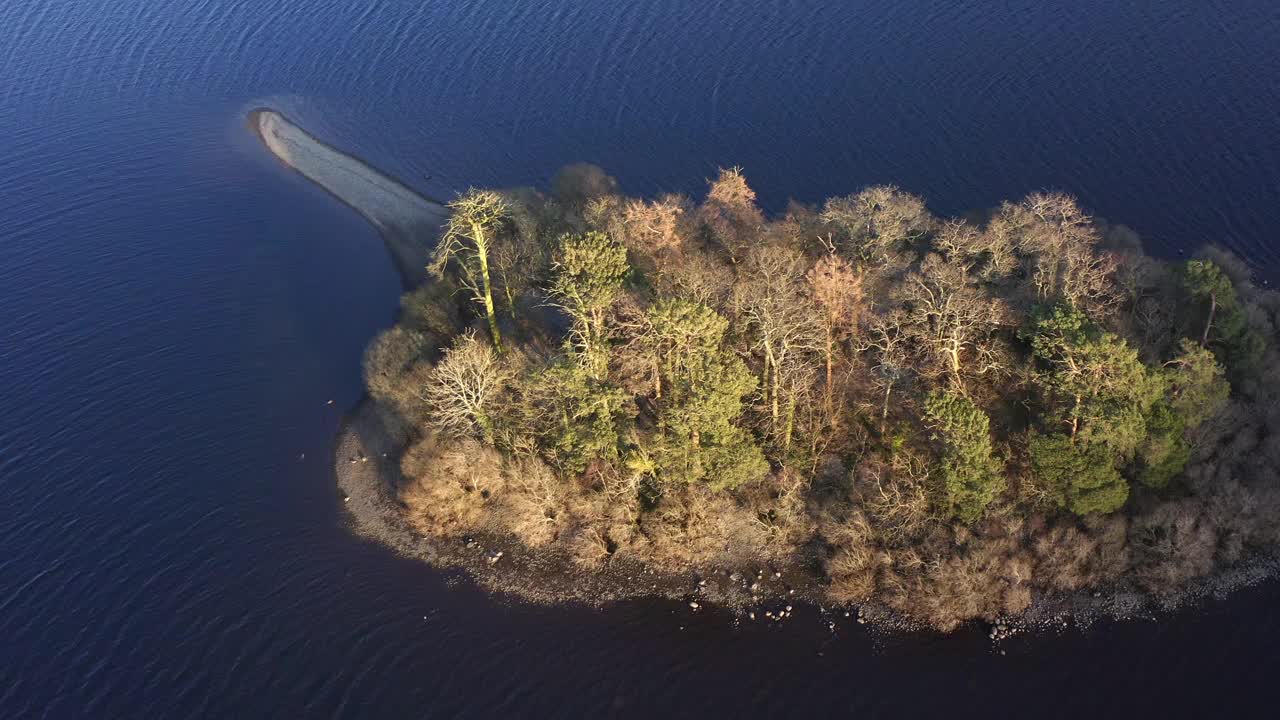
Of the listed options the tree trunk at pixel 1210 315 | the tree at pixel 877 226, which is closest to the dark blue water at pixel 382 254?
the tree trunk at pixel 1210 315

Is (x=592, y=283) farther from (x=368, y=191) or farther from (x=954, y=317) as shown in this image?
(x=368, y=191)

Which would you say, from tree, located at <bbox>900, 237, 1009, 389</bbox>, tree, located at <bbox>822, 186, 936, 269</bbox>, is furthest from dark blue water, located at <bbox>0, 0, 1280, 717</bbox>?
tree, located at <bbox>822, 186, 936, 269</bbox>

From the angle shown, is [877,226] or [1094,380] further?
[877,226]

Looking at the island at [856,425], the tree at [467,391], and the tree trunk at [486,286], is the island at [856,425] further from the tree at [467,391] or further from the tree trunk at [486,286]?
the tree trunk at [486,286]

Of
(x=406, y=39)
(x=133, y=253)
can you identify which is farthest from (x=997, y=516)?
(x=406, y=39)

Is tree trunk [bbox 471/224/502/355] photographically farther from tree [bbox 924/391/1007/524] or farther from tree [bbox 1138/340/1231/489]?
tree [bbox 1138/340/1231/489]

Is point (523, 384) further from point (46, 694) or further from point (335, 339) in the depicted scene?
point (46, 694)

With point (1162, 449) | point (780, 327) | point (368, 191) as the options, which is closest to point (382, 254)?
point (368, 191)
